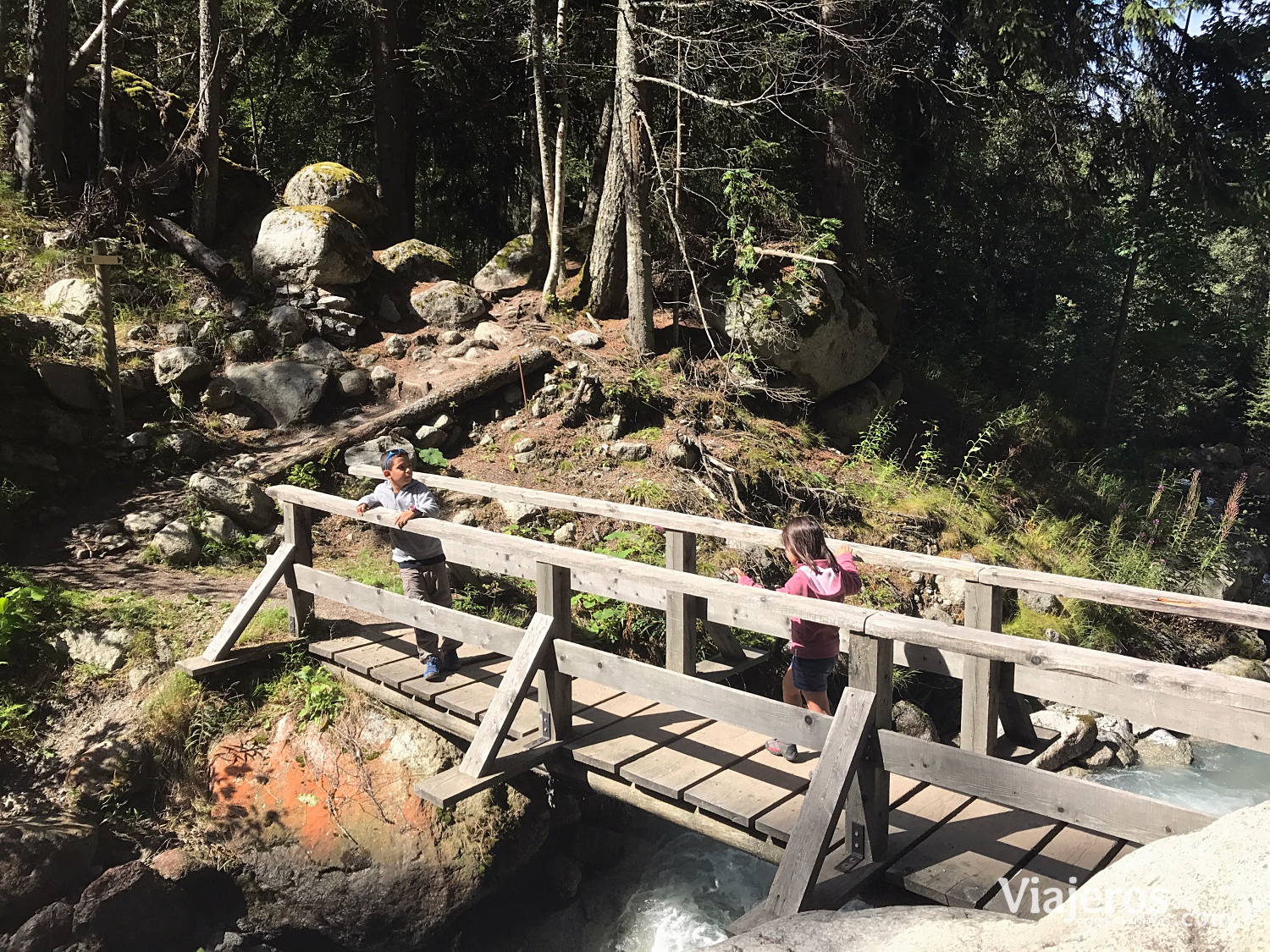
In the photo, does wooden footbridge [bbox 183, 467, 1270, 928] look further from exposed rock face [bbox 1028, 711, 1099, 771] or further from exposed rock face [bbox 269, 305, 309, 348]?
exposed rock face [bbox 269, 305, 309, 348]

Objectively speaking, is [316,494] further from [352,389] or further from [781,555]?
[781,555]

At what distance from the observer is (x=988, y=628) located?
496 centimetres

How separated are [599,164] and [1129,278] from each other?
32.9 ft

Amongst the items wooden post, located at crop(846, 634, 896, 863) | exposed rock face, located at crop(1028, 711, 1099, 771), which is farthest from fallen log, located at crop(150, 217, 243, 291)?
exposed rock face, located at crop(1028, 711, 1099, 771)

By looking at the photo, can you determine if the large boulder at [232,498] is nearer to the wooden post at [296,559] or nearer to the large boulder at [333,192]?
the wooden post at [296,559]

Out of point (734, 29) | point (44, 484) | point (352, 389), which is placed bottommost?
point (44, 484)

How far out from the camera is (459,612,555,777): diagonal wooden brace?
461 centimetres

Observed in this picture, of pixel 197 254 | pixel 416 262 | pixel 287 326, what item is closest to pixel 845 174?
pixel 416 262

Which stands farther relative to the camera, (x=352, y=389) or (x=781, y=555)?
(x=352, y=389)

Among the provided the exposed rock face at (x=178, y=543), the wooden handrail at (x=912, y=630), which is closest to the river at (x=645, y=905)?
the wooden handrail at (x=912, y=630)

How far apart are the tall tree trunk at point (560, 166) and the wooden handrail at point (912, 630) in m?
7.19

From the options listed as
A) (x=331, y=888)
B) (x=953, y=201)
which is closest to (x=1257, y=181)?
(x=953, y=201)

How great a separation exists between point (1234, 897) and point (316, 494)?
5.74 meters

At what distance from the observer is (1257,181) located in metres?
14.0
